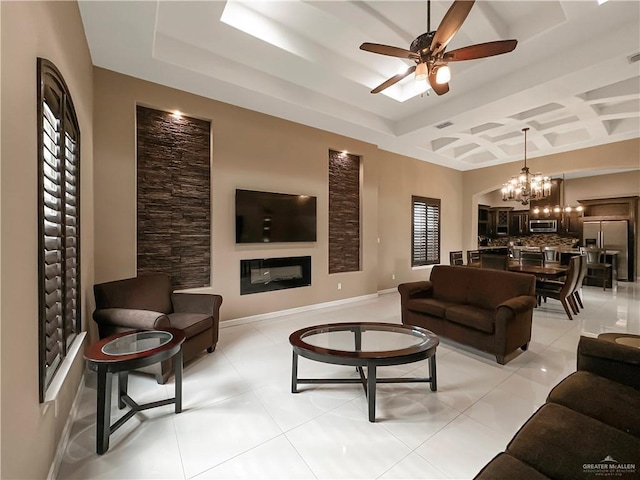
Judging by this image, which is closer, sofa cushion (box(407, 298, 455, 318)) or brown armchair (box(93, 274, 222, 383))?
brown armchair (box(93, 274, 222, 383))

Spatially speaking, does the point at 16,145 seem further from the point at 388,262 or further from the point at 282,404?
the point at 388,262

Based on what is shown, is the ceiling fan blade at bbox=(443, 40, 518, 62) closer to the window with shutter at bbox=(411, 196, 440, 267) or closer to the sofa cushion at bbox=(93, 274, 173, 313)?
the sofa cushion at bbox=(93, 274, 173, 313)

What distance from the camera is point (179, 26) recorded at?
3.01 meters

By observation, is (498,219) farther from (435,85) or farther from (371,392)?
(371,392)

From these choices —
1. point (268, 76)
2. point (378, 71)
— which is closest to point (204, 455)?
point (268, 76)

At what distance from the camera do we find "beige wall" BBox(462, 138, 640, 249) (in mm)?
5816

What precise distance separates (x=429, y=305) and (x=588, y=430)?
2336 mm

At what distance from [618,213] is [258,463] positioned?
11.2 meters

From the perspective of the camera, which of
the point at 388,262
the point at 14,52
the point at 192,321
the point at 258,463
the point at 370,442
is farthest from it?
the point at 388,262

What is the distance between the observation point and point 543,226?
9.32 m

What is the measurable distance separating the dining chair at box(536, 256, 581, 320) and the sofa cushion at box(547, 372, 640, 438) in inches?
136

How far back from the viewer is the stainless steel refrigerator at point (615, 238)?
7832 mm

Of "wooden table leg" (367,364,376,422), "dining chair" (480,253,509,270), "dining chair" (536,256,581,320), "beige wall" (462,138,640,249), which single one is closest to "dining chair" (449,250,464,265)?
"dining chair" (480,253,509,270)

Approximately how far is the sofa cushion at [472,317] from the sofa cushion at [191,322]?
9.13 feet
